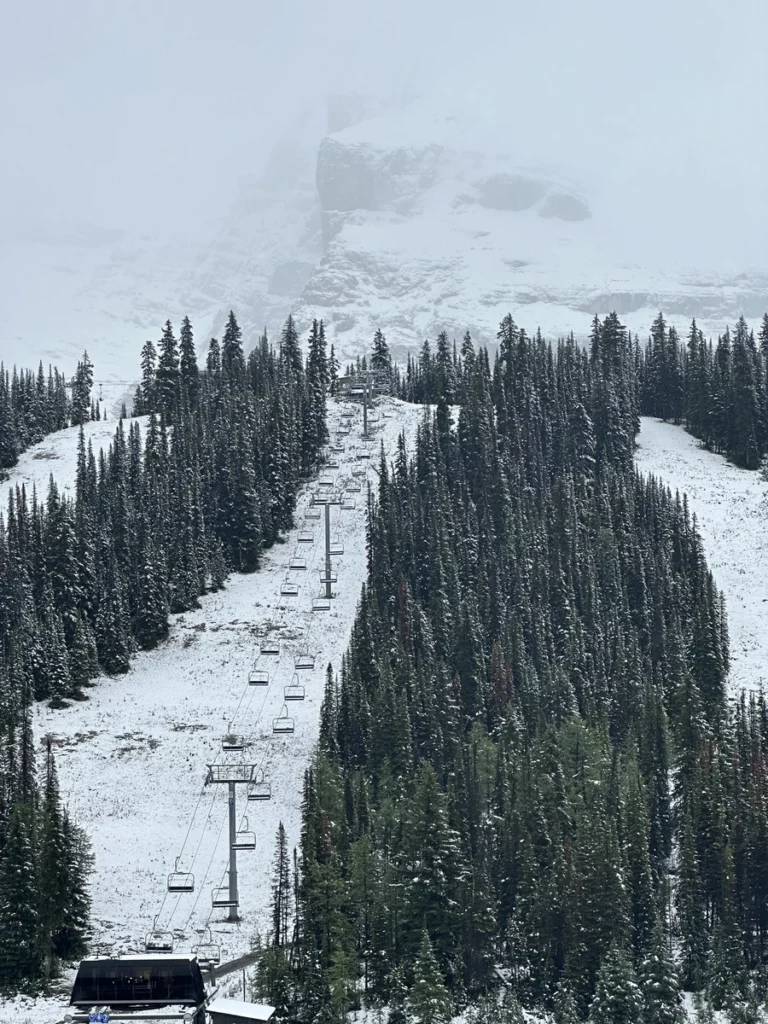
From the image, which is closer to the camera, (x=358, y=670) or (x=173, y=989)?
(x=173, y=989)

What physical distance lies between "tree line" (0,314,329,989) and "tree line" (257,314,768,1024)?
14469 mm

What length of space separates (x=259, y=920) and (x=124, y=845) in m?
14.1

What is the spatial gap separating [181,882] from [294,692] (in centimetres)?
3257

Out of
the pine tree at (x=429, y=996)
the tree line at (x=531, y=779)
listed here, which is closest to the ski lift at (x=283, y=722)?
the tree line at (x=531, y=779)

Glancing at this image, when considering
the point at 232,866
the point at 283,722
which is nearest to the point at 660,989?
the point at 232,866

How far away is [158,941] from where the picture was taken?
9881 cm

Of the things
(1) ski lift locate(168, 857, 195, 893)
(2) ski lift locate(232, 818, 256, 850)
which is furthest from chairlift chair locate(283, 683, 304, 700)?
(1) ski lift locate(168, 857, 195, 893)

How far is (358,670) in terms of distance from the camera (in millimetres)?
137375

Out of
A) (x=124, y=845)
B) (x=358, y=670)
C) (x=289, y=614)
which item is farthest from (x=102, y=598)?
(x=124, y=845)

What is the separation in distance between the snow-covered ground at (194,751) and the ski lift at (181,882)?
3.20ft

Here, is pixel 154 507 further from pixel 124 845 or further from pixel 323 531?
pixel 124 845

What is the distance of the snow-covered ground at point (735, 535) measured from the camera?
142 meters

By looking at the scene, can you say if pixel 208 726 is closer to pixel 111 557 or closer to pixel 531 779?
pixel 111 557

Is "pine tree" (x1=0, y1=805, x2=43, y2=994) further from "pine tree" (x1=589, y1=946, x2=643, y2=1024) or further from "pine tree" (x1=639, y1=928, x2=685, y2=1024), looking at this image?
"pine tree" (x1=639, y1=928, x2=685, y2=1024)
